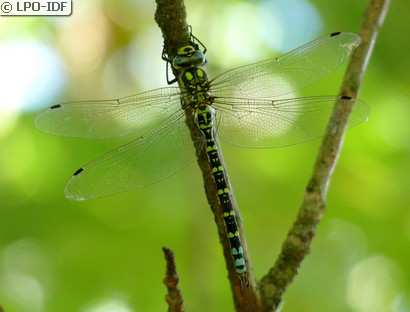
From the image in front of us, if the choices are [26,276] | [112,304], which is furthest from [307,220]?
[26,276]

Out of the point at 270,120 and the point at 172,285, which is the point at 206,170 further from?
the point at 270,120

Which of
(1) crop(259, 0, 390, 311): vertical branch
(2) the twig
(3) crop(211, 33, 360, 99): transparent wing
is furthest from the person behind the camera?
(3) crop(211, 33, 360, 99): transparent wing

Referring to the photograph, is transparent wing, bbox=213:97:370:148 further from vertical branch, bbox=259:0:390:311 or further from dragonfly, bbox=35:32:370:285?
vertical branch, bbox=259:0:390:311

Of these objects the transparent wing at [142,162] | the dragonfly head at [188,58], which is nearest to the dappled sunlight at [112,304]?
the transparent wing at [142,162]

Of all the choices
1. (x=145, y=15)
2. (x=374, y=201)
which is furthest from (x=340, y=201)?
(x=145, y=15)

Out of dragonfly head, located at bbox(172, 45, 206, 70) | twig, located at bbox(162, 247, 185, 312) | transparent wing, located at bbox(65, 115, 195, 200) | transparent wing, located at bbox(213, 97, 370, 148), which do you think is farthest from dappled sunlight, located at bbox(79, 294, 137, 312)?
twig, located at bbox(162, 247, 185, 312)

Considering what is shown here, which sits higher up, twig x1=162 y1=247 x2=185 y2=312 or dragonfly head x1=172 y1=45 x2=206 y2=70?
dragonfly head x1=172 y1=45 x2=206 y2=70
